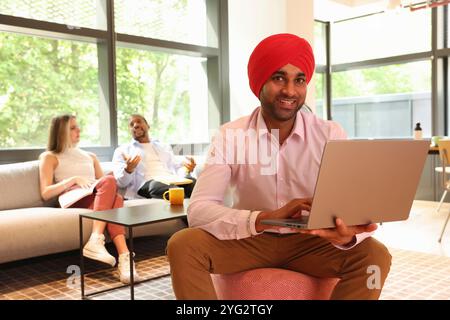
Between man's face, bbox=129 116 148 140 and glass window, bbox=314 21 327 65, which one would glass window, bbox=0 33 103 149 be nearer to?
man's face, bbox=129 116 148 140

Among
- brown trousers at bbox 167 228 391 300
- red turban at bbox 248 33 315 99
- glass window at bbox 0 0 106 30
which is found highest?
glass window at bbox 0 0 106 30

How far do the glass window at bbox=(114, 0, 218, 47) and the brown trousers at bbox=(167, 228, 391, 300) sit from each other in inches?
134

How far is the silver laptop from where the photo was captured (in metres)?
1.04

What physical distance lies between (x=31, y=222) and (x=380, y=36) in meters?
5.00

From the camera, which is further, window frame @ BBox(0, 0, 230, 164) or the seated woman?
window frame @ BBox(0, 0, 230, 164)

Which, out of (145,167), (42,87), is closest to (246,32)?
(145,167)

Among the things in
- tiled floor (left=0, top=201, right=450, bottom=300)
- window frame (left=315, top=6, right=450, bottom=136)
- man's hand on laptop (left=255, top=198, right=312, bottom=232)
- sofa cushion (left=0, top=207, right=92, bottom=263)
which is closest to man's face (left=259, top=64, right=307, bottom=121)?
man's hand on laptop (left=255, top=198, right=312, bottom=232)

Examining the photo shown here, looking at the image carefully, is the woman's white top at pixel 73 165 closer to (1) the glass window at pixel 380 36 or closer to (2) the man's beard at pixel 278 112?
(2) the man's beard at pixel 278 112

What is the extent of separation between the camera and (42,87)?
374cm

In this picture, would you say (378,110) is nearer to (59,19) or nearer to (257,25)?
(257,25)

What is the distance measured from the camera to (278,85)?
1.45m

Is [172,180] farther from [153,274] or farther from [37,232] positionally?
[37,232]

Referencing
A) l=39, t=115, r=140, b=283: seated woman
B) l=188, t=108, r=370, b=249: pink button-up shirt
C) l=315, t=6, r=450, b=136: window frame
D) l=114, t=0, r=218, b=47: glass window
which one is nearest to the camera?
l=188, t=108, r=370, b=249: pink button-up shirt

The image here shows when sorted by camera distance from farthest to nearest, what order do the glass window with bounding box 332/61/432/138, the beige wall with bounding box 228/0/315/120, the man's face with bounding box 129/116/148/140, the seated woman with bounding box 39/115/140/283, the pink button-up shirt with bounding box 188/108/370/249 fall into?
the glass window with bounding box 332/61/432/138 < the beige wall with bounding box 228/0/315/120 < the man's face with bounding box 129/116/148/140 < the seated woman with bounding box 39/115/140/283 < the pink button-up shirt with bounding box 188/108/370/249
